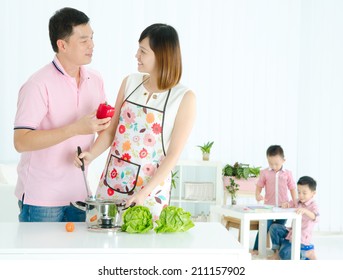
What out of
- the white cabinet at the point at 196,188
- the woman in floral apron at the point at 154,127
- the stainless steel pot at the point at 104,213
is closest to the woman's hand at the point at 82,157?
the woman in floral apron at the point at 154,127

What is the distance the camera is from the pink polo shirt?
2674 mm

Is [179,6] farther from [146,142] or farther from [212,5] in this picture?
[146,142]

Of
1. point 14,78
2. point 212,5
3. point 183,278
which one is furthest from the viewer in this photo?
point 212,5

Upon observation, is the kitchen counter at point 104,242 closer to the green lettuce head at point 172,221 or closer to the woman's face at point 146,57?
the green lettuce head at point 172,221

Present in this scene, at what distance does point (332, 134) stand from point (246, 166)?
1041mm

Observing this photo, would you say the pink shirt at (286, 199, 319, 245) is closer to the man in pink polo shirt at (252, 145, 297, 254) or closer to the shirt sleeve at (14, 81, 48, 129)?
the man in pink polo shirt at (252, 145, 297, 254)

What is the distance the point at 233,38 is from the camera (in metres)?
7.14

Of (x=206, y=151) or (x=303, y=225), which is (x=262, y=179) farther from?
(x=206, y=151)

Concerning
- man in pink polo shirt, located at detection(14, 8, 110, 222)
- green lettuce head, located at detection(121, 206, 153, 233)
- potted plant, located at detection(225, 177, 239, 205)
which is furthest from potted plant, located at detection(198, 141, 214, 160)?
green lettuce head, located at detection(121, 206, 153, 233)

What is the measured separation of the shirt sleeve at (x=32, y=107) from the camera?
2648 millimetres

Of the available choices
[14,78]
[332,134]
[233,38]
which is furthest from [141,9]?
[332,134]

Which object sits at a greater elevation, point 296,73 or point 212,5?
point 212,5

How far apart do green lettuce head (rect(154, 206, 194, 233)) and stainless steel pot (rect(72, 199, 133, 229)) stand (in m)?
0.15

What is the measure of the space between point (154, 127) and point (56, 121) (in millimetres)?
406
